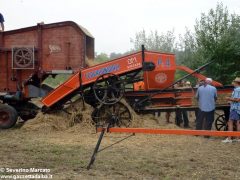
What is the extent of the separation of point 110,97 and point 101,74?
620mm

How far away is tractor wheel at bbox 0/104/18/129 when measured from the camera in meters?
12.1

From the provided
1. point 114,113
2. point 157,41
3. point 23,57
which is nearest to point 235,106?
point 114,113

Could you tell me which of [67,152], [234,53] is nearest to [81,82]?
[67,152]

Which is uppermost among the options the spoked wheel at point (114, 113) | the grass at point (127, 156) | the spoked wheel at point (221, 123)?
the spoked wheel at point (114, 113)

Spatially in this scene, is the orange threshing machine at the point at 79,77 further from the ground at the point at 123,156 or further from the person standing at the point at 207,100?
the ground at the point at 123,156

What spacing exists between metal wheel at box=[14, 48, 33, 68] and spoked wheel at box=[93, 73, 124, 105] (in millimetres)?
2144

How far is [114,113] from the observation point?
11.2 metres

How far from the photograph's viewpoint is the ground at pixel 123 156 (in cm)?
671

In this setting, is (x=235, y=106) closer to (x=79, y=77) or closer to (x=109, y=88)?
(x=109, y=88)

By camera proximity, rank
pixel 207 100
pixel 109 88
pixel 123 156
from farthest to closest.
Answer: pixel 109 88, pixel 207 100, pixel 123 156

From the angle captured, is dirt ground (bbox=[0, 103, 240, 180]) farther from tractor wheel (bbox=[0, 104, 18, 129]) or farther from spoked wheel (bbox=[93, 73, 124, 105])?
spoked wheel (bbox=[93, 73, 124, 105])


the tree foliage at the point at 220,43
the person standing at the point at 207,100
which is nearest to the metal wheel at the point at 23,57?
the person standing at the point at 207,100

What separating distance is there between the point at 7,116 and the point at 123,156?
529cm

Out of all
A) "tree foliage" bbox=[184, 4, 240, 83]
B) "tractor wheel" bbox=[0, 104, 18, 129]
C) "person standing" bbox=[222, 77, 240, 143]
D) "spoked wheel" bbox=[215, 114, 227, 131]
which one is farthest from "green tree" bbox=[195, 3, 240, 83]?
"tractor wheel" bbox=[0, 104, 18, 129]
